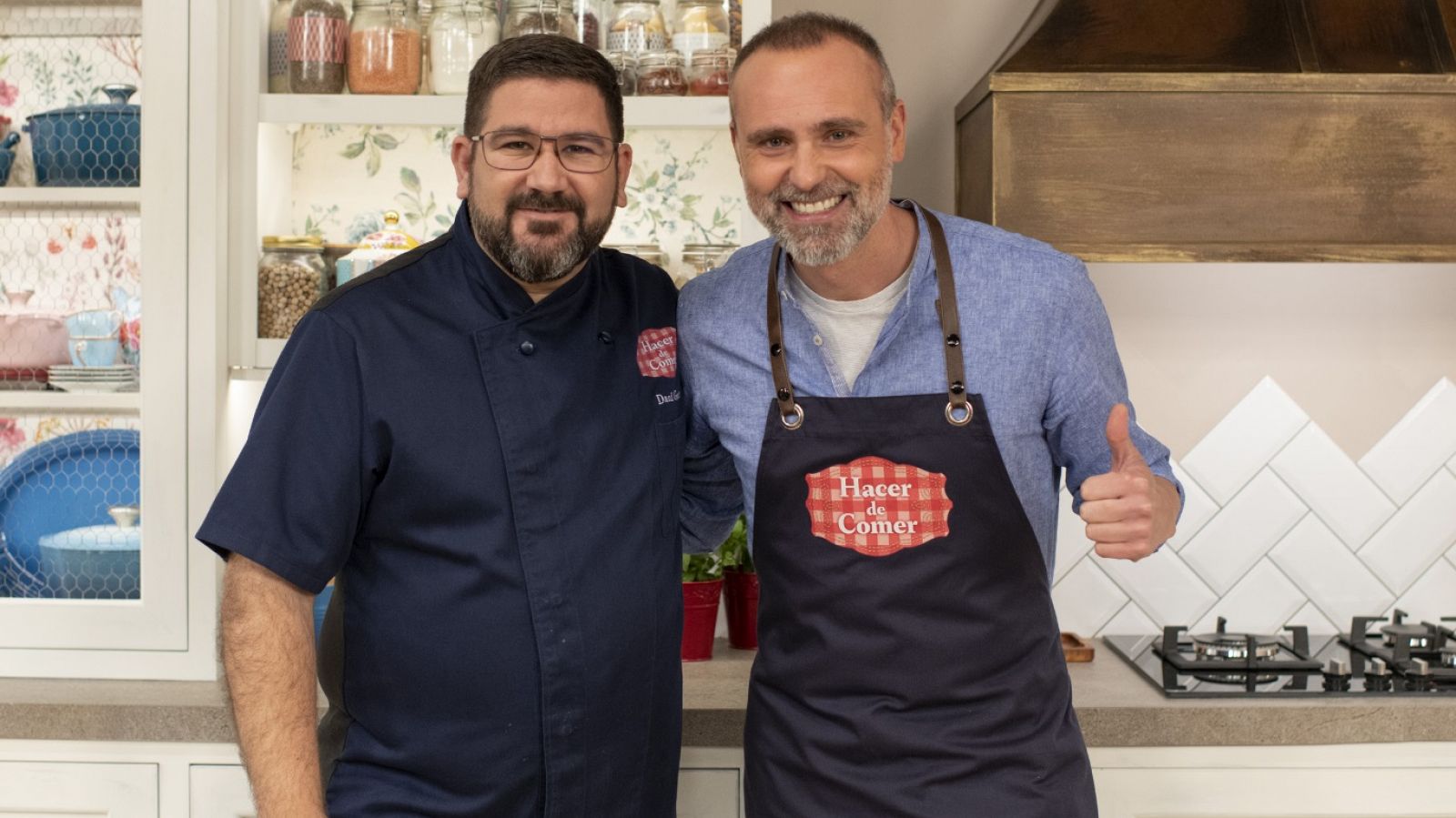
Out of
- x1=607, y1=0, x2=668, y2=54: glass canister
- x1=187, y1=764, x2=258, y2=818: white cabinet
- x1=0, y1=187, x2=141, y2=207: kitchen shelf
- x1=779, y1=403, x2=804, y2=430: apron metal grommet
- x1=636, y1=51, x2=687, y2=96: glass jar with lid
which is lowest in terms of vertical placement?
x1=187, y1=764, x2=258, y2=818: white cabinet

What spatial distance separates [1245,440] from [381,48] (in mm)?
1716

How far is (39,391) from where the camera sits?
224cm

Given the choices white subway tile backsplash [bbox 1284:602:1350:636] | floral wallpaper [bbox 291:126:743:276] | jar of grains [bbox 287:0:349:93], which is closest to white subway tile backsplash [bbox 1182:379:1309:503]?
white subway tile backsplash [bbox 1284:602:1350:636]

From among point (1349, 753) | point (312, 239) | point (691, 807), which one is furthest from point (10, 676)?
point (1349, 753)

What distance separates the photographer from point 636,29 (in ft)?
7.25

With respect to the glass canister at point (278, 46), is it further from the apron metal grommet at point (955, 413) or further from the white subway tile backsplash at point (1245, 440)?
the white subway tile backsplash at point (1245, 440)

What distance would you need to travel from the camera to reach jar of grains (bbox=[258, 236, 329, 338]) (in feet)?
7.29

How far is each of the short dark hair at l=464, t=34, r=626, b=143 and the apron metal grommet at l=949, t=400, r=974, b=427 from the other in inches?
20.2

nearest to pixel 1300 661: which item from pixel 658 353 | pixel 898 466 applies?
pixel 898 466

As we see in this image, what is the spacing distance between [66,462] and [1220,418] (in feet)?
6.75

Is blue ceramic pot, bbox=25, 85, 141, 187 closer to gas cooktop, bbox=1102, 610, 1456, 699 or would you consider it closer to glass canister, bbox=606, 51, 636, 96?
glass canister, bbox=606, 51, 636, 96

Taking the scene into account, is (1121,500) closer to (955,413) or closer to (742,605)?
(955,413)

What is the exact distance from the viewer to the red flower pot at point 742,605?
7.60 feet

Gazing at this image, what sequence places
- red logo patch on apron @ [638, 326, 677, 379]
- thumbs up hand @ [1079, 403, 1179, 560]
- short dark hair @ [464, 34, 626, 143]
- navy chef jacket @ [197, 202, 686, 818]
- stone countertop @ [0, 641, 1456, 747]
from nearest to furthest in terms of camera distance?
thumbs up hand @ [1079, 403, 1179, 560] → navy chef jacket @ [197, 202, 686, 818] → short dark hair @ [464, 34, 626, 143] → red logo patch on apron @ [638, 326, 677, 379] → stone countertop @ [0, 641, 1456, 747]
